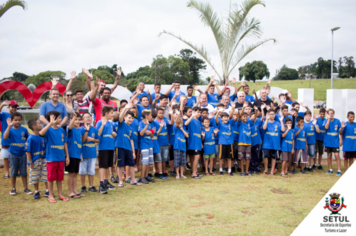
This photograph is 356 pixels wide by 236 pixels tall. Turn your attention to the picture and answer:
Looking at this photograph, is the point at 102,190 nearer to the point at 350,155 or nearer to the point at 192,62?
A: the point at 350,155

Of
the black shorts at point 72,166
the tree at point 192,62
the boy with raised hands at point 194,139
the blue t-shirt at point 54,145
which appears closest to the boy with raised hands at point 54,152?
the blue t-shirt at point 54,145

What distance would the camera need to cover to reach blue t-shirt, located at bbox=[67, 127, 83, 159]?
5.49 metres

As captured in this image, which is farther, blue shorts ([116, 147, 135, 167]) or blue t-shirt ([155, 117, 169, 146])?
blue t-shirt ([155, 117, 169, 146])

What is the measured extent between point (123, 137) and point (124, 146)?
0.21 metres

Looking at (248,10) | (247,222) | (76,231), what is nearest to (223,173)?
(247,222)

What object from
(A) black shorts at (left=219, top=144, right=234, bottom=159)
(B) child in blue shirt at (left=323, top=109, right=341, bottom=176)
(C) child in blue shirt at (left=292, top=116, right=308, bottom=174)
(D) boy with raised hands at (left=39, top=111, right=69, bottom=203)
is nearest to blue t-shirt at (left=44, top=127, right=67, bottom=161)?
(D) boy with raised hands at (left=39, top=111, right=69, bottom=203)

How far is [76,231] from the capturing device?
3.90 meters

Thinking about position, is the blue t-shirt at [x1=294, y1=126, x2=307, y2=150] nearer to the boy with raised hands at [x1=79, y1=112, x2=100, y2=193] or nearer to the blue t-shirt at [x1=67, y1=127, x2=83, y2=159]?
the boy with raised hands at [x1=79, y1=112, x2=100, y2=193]

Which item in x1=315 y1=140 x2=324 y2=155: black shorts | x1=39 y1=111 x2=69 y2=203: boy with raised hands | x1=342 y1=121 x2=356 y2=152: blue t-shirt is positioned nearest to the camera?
x1=39 y1=111 x2=69 y2=203: boy with raised hands

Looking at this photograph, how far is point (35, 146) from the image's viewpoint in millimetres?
5496

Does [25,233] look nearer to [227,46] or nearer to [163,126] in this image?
[163,126]

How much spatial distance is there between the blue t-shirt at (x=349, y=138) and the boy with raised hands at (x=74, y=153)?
7.26m

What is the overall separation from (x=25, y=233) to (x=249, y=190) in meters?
4.32

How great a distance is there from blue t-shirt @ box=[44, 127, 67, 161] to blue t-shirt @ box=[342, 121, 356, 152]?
24.9 ft
